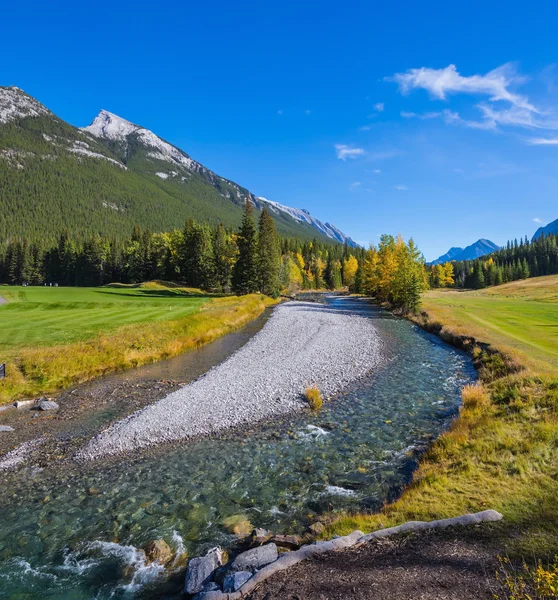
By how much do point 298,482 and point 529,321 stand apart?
38079 millimetres

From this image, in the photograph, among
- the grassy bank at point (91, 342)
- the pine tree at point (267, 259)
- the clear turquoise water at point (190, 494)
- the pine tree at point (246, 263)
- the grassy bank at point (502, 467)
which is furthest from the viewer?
the pine tree at point (267, 259)

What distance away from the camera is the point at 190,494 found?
33.5 feet

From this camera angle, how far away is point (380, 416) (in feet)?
50.8

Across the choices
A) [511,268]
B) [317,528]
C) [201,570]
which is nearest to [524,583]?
[317,528]

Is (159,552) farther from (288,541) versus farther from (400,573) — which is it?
(400,573)

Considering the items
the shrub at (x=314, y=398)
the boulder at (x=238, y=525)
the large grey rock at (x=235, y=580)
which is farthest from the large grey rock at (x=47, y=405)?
the large grey rock at (x=235, y=580)

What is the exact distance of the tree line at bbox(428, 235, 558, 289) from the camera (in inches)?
5591

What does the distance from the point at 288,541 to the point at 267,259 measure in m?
63.1

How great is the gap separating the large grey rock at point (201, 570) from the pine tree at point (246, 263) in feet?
202

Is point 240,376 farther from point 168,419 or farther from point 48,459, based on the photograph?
point 48,459

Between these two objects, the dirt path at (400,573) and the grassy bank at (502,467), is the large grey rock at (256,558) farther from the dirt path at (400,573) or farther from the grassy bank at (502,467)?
the grassy bank at (502,467)

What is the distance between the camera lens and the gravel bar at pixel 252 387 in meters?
14.1

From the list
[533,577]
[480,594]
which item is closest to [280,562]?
[480,594]

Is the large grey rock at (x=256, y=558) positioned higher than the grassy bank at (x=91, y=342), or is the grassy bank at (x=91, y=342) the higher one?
the grassy bank at (x=91, y=342)
